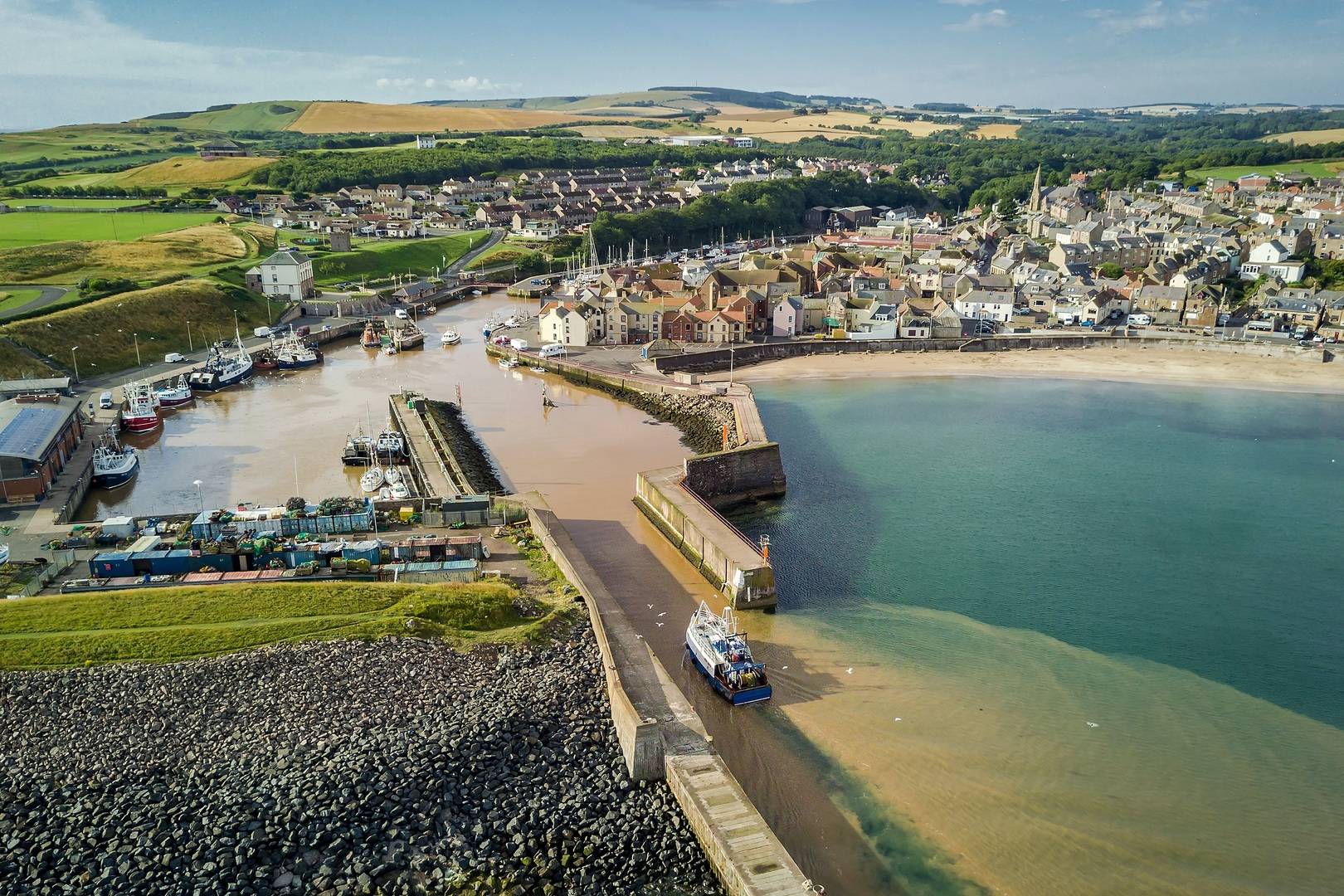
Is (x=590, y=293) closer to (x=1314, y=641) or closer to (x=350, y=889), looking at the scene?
(x=1314, y=641)

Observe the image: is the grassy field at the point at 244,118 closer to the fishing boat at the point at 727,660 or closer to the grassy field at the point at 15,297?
the grassy field at the point at 15,297

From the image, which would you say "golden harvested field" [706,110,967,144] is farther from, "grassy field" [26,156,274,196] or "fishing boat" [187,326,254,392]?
"fishing boat" [187,326,254,392]

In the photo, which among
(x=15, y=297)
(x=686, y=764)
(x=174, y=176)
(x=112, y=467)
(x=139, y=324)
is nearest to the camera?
(x=686, y=764)

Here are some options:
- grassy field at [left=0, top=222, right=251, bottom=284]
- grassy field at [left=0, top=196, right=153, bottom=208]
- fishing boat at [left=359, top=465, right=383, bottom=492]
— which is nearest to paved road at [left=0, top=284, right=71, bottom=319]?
grassy field at [left=0, top=222, right=251, bottom=284]

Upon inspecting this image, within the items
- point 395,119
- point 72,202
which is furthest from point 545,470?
point 395,119

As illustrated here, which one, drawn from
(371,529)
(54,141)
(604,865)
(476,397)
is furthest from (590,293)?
(54,141)

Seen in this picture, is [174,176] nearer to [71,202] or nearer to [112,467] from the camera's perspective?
[71,202]
